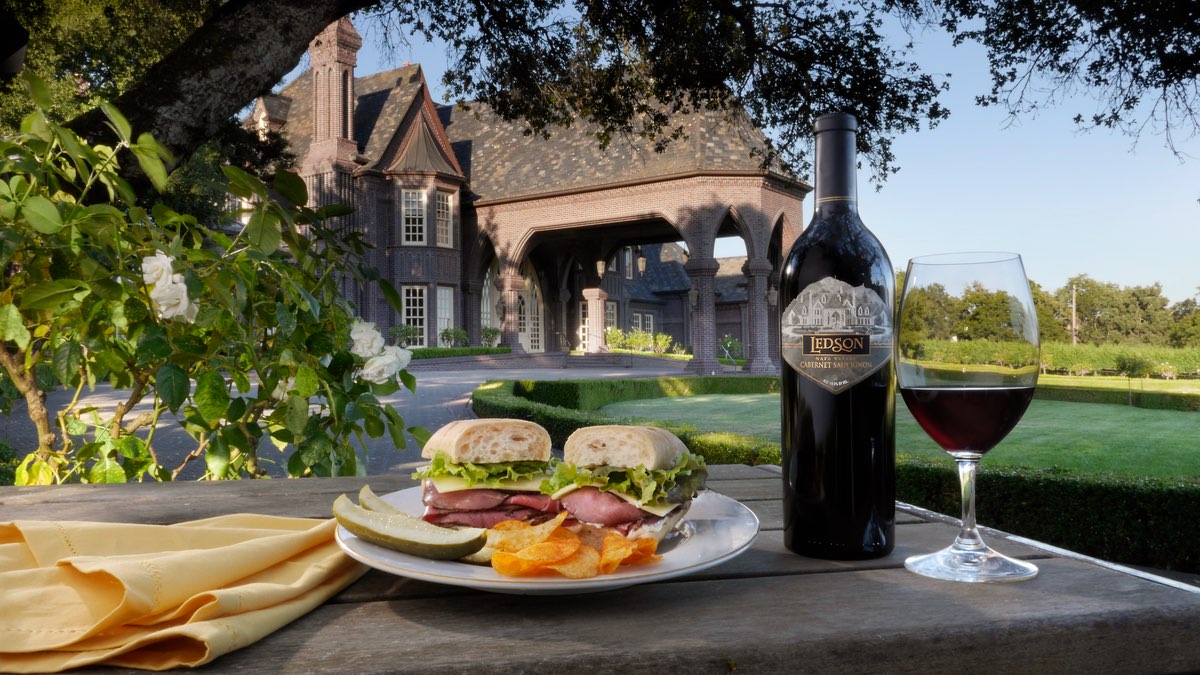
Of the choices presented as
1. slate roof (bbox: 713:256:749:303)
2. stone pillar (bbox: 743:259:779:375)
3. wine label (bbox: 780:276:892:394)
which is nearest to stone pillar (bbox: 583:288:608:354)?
slate roof (bbox: 713:256:749:303)

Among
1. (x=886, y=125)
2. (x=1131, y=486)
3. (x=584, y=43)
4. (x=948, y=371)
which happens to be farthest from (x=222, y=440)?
(x=886, y=125)

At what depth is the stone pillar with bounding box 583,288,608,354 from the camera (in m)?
33.3

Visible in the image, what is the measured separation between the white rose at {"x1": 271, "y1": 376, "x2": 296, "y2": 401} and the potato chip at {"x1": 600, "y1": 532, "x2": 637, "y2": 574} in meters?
1.82

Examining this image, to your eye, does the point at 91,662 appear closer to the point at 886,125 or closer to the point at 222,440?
the point at 222,440

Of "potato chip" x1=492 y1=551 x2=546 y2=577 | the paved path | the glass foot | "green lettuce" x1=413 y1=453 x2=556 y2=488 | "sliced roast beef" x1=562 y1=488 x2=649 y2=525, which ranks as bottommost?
the paved path

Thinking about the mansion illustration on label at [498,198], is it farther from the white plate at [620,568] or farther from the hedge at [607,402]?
the white plate at [620,568]

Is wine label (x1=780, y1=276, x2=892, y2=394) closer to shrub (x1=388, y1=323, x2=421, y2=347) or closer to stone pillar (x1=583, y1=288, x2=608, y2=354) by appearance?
shrub (x1=388, y1=323, x2=421, y2=347)

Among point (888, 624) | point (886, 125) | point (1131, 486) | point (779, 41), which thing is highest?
point (779, 41)

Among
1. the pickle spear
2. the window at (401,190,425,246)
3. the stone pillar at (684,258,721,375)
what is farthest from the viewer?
the window at (401,190,425,246)

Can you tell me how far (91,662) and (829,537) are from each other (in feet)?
3.23

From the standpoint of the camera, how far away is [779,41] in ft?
29.3

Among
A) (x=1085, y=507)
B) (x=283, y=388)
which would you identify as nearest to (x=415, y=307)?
(x=1085, y=507)

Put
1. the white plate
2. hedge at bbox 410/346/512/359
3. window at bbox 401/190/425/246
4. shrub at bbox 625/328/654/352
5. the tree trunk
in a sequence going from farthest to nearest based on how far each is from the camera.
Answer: shrub at bbox 625/328/654/352 < window at bbox 401/190/425/246 < hedge at bbox 410/346/512/359 < the tree trunk < the white plate

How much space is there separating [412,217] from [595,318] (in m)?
9.16
